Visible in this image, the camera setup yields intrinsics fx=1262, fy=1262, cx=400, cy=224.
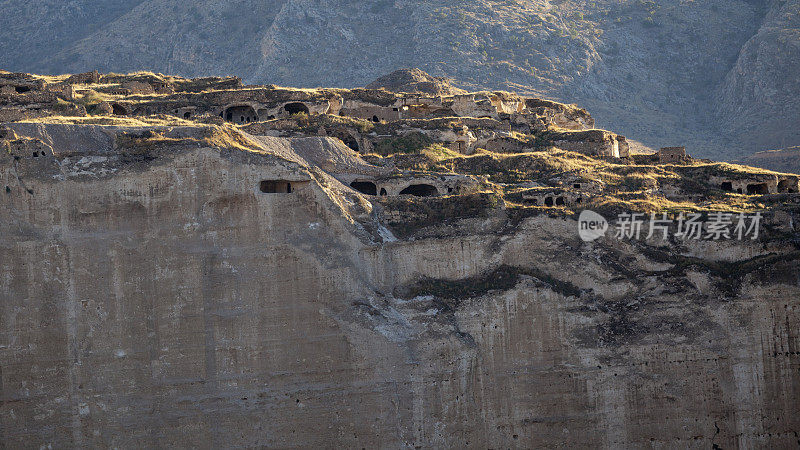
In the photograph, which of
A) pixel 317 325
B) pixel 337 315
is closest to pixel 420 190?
pixel 337 315

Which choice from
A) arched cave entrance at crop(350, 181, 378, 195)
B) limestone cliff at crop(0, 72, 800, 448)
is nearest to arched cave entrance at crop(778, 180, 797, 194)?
limestone cliff at crop(0, 72, 800, 448)

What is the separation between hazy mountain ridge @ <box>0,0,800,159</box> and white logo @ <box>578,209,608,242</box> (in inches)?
1615

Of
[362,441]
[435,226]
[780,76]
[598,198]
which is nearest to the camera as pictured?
[362,441]

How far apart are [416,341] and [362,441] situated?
3.12 m

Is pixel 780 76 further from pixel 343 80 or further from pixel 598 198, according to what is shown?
pixel 598 198

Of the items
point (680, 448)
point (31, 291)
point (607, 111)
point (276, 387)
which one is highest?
point (607, 111)

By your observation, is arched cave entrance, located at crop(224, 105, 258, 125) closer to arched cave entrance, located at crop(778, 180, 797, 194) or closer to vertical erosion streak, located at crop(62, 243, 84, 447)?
vertical erosion streak, located at crop(62, 243, 84, 447)

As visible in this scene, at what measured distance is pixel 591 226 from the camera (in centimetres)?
3738

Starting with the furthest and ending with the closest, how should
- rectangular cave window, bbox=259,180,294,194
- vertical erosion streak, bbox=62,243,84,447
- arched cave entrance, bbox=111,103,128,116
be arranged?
arched cave entrance, bbox=111,103,128,116
rectangular cave window, bbox=259,180,294,194
vertical erosion streak, bbox=62,243,84,447

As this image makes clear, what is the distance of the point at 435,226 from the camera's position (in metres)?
37.1

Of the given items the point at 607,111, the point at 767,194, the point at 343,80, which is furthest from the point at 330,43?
the point at 767,194

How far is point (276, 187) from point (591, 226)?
30.7 feet

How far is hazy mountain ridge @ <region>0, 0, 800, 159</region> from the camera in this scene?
81.9m

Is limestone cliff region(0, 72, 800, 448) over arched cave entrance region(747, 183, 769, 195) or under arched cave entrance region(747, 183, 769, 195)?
under
